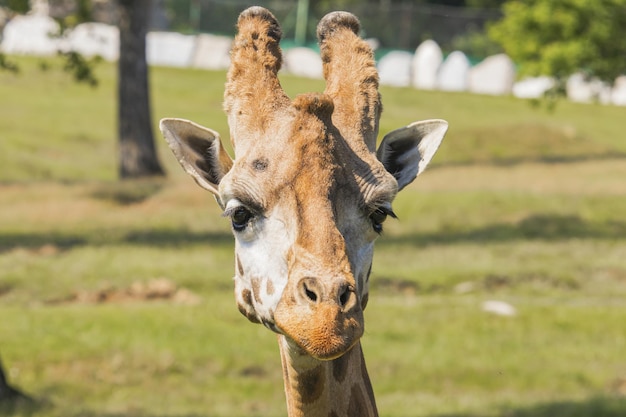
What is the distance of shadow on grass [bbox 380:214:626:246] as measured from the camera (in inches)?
990

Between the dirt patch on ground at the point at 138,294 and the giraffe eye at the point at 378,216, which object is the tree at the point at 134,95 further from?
the giraffe eye at the point at 378,216

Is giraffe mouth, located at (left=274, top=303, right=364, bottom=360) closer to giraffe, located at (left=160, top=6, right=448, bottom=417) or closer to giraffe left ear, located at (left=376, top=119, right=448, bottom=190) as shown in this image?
giraffe, located at (left=160, top=6, right=448, bottom=417)

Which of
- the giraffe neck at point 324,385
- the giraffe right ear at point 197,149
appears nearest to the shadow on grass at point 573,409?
the giraffe neck at point 324,385

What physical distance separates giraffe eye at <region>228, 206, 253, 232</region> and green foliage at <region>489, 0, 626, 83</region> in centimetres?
2532

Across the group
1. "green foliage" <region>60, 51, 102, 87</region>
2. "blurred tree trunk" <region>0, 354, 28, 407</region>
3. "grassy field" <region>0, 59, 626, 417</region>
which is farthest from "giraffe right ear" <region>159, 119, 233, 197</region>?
"green foliage" <region>60, 51, 102, 87</region>

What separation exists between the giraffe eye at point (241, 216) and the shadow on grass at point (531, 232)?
61.8 ft

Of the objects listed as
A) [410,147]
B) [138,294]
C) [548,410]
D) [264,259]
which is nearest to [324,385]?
[264,259]

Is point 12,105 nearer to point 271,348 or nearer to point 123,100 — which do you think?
point 123,100

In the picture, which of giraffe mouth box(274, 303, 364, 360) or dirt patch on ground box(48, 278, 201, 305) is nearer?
giraffe mouth box(274, 303, 364, 360)

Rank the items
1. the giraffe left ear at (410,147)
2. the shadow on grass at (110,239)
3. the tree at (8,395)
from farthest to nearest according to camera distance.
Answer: the shadow on grass at (110,239), the tree at (8,395), the giraffe left ear at (410,147)

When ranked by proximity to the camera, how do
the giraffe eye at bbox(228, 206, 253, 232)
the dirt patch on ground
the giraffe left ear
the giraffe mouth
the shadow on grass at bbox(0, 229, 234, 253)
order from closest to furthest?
the giraffe mouth < the giraffe eye at bbox(228, 206, 253, 232) < the giraffe left ear < the dirt patch on ground < the shadow on grass at bbox(0, 229, 234, 253)

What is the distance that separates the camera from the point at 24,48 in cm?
6031

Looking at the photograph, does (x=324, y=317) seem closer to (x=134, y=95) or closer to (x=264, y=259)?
(x=264, y=259)

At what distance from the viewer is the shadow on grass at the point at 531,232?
25.1 metres
